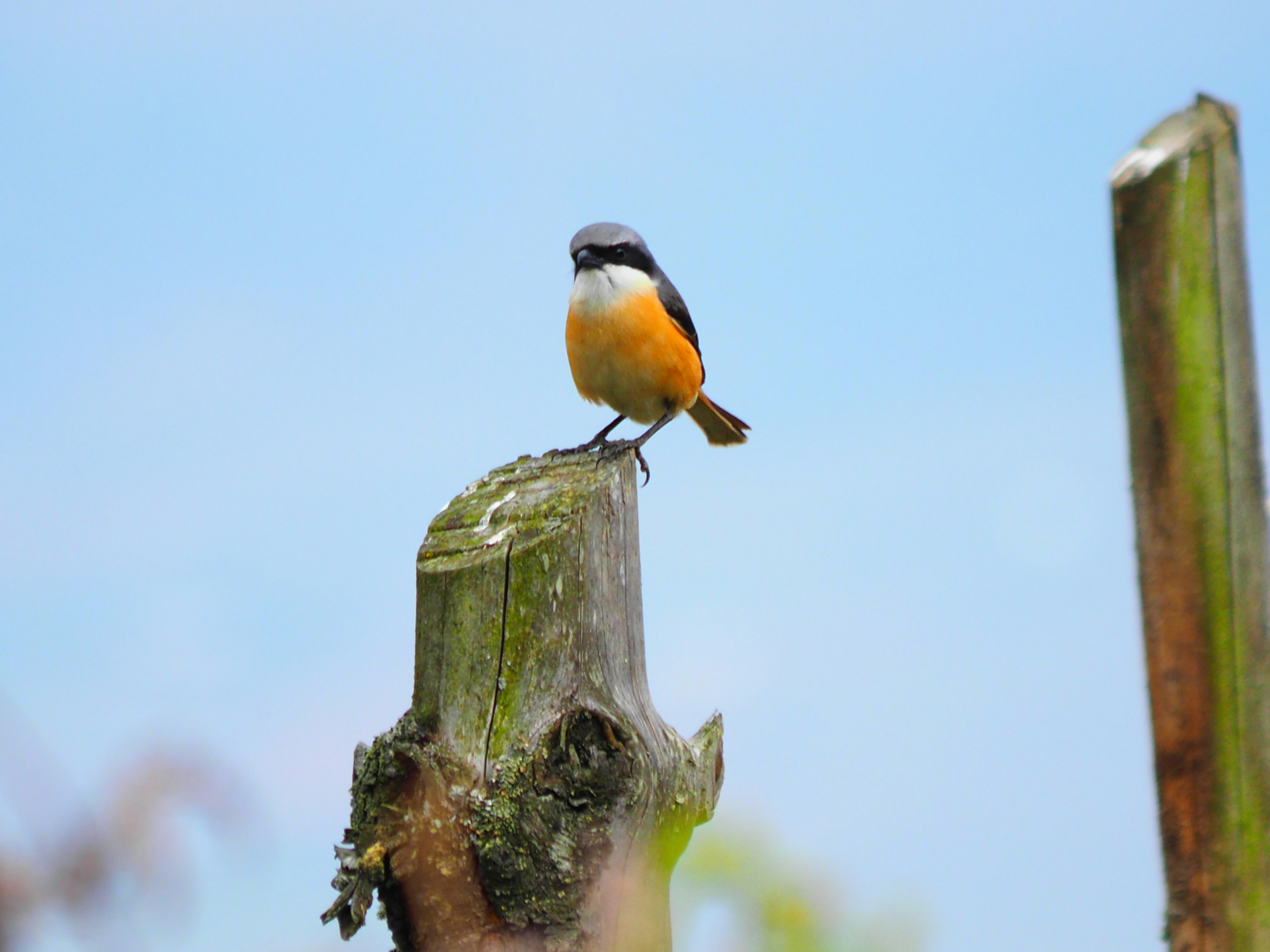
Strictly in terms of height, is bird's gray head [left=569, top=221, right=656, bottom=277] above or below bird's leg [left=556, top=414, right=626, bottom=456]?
above

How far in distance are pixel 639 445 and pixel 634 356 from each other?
0.55 m

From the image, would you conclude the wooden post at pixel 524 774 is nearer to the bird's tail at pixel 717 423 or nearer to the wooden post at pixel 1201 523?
the wooden post at pixel 1201 523

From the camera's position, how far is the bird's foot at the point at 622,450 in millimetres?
3842

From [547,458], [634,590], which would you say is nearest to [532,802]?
[634,590]

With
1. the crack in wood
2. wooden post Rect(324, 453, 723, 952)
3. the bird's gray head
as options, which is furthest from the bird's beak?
the crack in wood

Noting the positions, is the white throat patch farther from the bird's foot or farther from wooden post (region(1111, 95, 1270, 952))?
wooden post (region(1111, 95, 1270, 952))

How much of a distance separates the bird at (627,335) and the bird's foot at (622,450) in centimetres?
2

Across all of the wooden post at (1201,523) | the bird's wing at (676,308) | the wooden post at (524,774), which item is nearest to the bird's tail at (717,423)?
the bird's wing at (676,308)

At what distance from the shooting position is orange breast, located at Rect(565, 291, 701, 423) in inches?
216

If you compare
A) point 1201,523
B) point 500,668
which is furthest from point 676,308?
point 1201,523

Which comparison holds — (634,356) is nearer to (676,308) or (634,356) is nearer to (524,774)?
(676,308)

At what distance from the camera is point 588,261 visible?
18.2 feet

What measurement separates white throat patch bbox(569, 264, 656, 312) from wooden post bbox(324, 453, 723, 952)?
253cm

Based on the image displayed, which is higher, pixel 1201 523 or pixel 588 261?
pixel 588 261
